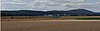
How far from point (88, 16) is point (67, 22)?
0.41 ft

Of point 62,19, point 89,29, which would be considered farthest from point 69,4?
point 89,29

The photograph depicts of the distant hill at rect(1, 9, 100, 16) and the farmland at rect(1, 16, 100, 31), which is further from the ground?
the distant hill at rect(1, 9, 100, 16)

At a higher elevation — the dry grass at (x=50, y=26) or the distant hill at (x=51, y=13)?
the distant hill at (x=51, y=13)

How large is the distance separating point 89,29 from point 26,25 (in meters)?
0.36

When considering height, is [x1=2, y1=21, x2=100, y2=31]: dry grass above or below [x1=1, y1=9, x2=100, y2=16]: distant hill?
below

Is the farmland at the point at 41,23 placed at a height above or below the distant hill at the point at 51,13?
below

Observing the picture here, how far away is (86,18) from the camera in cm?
62

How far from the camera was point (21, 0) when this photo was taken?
1.94 feet

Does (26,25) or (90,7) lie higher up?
(90,7)

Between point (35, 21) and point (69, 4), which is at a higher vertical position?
point (69, 4)

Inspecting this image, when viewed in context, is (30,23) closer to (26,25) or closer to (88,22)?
(26,25)

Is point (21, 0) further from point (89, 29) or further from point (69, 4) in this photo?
point (89, 29)

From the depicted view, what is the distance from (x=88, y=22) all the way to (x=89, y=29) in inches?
2.0

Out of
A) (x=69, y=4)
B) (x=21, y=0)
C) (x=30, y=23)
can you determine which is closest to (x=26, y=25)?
(x=30, y=23)
